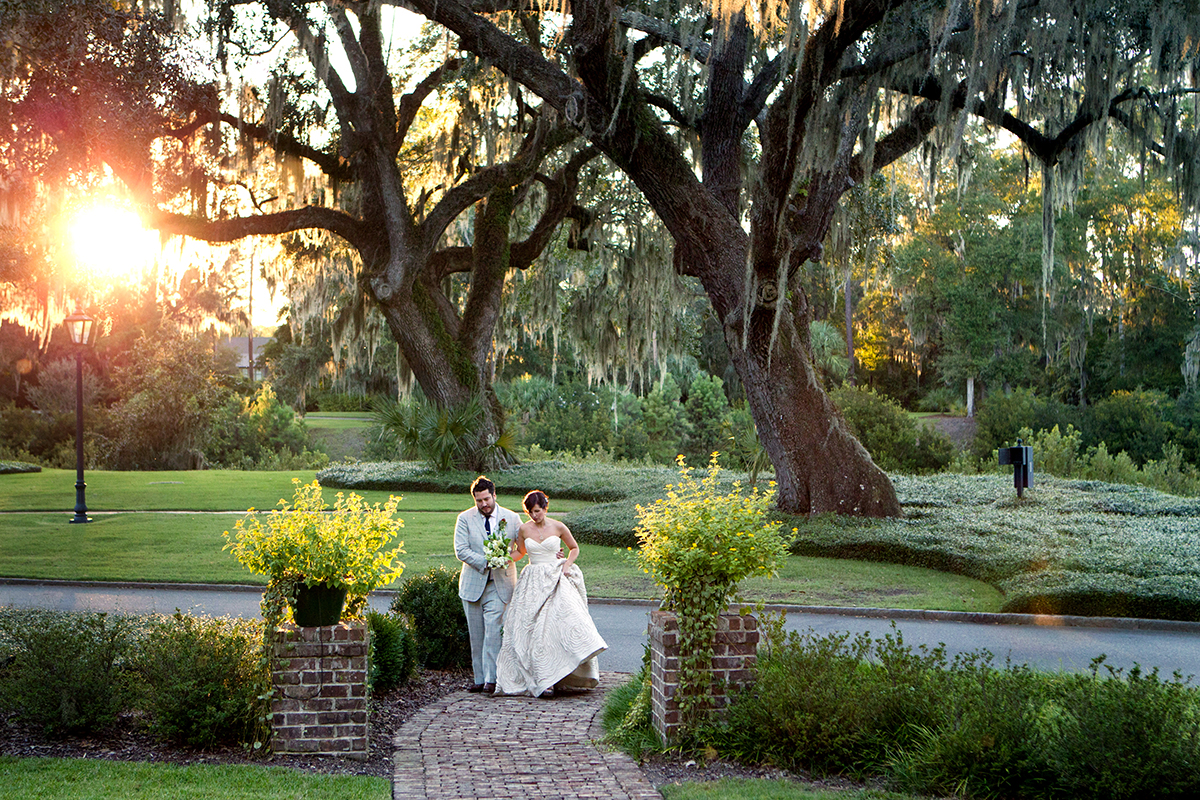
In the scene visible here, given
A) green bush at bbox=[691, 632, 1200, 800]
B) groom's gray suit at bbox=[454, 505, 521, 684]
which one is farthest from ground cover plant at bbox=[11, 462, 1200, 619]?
green bush at bbox=[691, 632, 1200, 800]

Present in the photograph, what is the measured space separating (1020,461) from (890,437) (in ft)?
38.6

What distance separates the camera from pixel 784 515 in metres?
15.8

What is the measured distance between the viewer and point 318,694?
604 cm

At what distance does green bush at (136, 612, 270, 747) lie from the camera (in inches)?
239

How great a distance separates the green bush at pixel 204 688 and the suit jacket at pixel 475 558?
208 cm

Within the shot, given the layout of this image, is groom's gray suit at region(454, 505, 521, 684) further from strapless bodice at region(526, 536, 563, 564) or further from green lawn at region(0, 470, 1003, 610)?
green lawn at region(0, 470, 1003, 610)

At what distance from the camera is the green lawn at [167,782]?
513 cm

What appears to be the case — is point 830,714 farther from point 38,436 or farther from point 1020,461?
point 38,436

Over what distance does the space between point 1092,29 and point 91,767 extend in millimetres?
12889

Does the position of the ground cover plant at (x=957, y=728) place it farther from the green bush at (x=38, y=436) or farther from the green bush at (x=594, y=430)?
the green bush at (x=38, y=436)

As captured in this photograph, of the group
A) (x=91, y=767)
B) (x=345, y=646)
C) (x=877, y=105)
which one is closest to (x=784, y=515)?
(x=877, y=105)

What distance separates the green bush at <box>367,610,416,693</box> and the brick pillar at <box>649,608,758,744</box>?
6.99ft

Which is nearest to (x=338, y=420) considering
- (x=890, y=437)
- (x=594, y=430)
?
(x=594, y=430)

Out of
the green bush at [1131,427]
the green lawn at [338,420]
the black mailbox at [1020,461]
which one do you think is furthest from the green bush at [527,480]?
the green lawn at [338,420]
